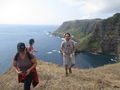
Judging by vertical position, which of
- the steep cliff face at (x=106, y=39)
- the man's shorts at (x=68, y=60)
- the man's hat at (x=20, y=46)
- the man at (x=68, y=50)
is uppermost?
the man's hat at (x=20, y=46)

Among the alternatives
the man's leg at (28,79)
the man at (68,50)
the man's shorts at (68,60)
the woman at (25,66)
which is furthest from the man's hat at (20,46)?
the man's shorts at (68,60)

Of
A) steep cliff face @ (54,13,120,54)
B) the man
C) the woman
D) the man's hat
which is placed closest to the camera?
the man's hat

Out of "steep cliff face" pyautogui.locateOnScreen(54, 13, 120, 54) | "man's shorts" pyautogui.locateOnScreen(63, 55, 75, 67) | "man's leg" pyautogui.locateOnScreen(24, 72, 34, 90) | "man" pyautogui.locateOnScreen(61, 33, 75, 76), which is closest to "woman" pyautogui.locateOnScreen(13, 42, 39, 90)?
"man's leg" pyautogui.locateOnScreen(24, 72, 34, 90)

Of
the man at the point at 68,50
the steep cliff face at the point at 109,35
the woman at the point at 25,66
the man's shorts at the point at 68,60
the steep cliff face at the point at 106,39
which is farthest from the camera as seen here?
the steep cliff face at the point at 106,39

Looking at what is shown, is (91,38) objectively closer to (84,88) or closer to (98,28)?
(98,28)

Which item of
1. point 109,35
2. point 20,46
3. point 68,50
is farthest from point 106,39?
point 20,46

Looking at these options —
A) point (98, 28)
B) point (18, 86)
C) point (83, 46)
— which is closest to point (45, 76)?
point (18, 86)

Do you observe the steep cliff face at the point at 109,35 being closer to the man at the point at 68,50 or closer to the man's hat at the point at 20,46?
the man at the point at 68,50

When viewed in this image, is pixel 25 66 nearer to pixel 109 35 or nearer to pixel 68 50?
pixel 68 50

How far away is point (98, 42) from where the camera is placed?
144 meters

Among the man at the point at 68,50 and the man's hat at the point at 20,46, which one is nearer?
the man's hat at the point at 20,46

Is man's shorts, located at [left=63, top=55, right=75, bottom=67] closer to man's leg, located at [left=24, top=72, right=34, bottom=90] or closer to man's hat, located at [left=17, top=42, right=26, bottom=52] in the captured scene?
man's leg, located at [left=24, top=72, right=34, bottom=90]

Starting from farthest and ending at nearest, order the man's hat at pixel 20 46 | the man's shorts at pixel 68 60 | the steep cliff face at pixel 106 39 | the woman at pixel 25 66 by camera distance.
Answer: the steep cliff face at pixel 106 39, the man's shorts at pixel 68 60, the woman at pixel 25 66, the man's hat at pixel 20 46

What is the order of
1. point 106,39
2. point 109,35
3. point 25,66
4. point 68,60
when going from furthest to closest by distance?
1. point 109,35
2. point 106,39
3. point 68,60
4. point 25,66
